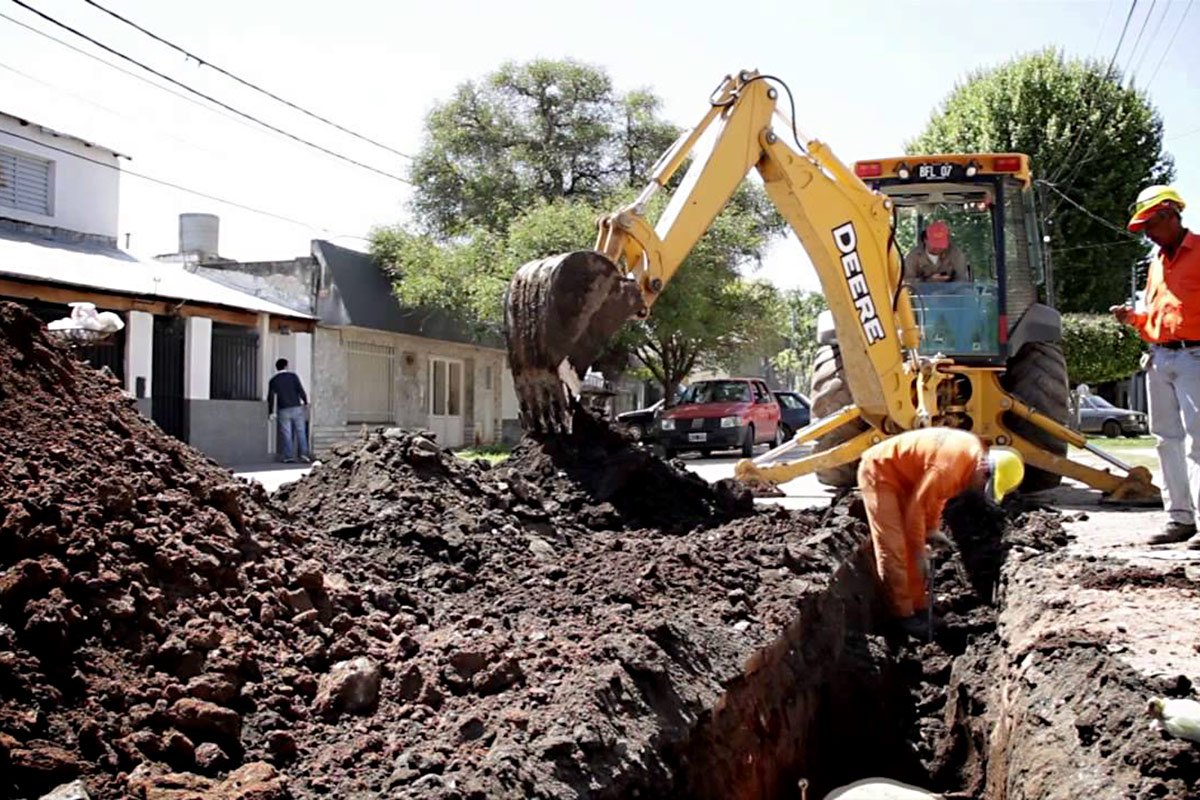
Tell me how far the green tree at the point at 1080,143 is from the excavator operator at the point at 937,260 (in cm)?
2202

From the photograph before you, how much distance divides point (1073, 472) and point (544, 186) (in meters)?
19.8

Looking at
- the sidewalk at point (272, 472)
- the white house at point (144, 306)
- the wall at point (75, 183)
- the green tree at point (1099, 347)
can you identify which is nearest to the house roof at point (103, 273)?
the white house at point (144, 306)

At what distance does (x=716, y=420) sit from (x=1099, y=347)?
54.4ft

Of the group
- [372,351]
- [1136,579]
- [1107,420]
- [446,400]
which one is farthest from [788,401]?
[1136,579]

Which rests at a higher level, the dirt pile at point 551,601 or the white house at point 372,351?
the white house at point 372,351

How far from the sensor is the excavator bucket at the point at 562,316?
7.04m

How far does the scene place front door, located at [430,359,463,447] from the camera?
25109 millimetres

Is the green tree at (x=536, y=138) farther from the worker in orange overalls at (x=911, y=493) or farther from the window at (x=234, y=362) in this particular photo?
the worker in orange overalls at (x=911, y=493)

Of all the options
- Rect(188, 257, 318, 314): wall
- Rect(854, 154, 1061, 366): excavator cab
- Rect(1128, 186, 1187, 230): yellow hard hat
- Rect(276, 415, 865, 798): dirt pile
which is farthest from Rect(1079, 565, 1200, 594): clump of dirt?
Rect(188, 257, 318, 314): wall

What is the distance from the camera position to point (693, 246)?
7.84 metres

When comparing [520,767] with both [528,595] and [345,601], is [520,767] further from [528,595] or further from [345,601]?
[528,595]

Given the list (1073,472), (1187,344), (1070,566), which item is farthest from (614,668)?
(1073,472)

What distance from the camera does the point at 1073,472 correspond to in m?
9.49

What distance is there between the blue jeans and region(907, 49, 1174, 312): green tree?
21.6 meters
